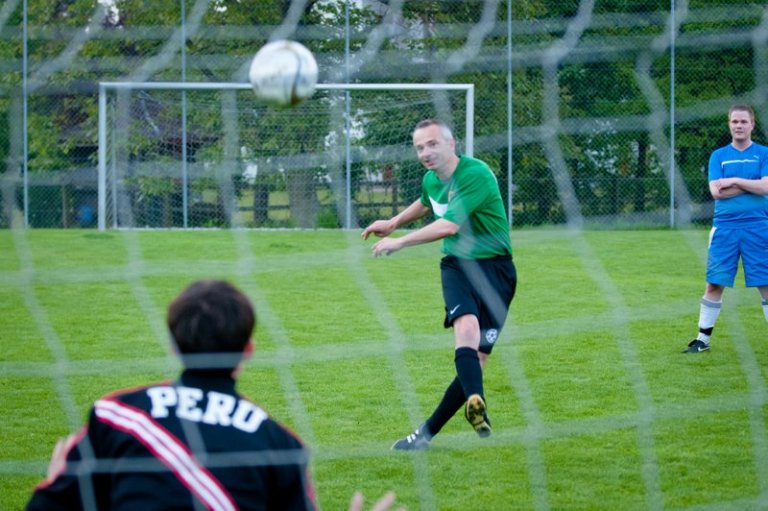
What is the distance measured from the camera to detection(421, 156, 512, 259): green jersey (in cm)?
473

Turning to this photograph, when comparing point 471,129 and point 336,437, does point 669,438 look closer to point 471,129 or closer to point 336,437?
point 336,437

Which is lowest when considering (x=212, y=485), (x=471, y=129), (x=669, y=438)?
(x=669, y=438)

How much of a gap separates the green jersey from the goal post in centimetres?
877

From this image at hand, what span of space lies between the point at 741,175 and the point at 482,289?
9.64 feet

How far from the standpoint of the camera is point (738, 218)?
6.93 m

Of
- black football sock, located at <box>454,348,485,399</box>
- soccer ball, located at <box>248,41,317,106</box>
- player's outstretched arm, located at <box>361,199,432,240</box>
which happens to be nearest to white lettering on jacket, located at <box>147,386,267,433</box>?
soccer ball, located at <box>248,41,317,106</box>

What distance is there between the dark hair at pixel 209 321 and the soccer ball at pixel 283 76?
2.13m

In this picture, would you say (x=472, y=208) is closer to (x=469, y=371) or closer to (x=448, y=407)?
(x=469, y=371)

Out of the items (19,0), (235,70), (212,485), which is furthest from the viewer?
(235,70)

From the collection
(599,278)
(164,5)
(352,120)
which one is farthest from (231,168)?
(599,278)

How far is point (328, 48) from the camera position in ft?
44.1

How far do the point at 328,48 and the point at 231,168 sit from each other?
2275 millimetres

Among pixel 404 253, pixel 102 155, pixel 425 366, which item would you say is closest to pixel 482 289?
pixel 425 366

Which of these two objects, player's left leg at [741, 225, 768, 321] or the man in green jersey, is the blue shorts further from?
the man in green jersey
